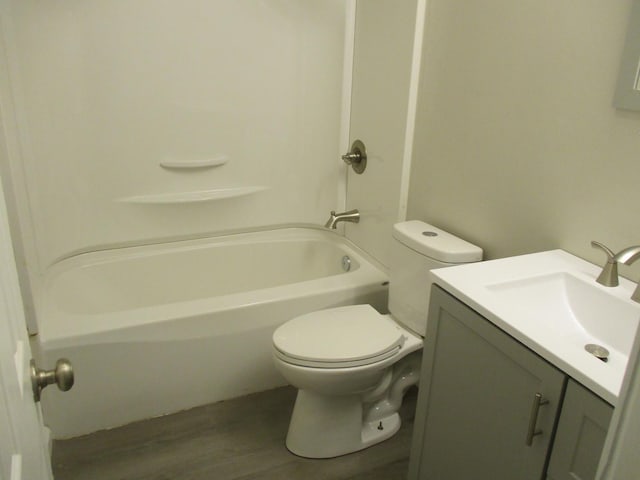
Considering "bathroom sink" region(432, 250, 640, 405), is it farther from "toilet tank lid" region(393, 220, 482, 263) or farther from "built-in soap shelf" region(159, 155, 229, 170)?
"built-in soap shelf" region(159, 155, 229, 170)

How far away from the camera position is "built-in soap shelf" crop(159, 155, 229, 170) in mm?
2345

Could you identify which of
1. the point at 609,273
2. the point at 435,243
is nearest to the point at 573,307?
the point at 609,273

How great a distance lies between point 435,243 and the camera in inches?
67.3

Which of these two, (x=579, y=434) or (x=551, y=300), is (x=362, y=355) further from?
(x=579, y=434)

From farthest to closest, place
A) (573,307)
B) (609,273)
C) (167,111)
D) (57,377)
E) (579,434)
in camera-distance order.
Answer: (167,111) → (573,307) → (609,273) → (579,434) → (57,377)

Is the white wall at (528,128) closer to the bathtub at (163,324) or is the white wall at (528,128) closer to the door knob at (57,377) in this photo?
the bathtub at (163,324)

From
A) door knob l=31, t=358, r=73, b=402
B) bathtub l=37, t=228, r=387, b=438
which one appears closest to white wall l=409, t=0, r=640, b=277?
bathtub l=37, t=228, r=387, b=438

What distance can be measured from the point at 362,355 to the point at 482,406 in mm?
516

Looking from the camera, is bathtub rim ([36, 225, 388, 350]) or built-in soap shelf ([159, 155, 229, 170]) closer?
bathtub rim ([36, 225, 388, 350])

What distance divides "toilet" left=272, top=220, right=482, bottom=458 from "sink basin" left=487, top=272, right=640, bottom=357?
37 centimetres

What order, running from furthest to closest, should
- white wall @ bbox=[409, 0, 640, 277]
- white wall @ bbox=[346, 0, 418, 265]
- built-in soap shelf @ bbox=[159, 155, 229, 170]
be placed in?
built-in soap shelf @ bbox=[159, 155, 229, 170] < white wall @ bbox=[346, 0, 418, 265] < white wall @ bbox=[409, 0, 640, 277]

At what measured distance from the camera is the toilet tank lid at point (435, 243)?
5.43 feet

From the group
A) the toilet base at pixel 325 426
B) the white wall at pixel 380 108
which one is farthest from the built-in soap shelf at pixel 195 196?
the toilet base at pixel 325 426

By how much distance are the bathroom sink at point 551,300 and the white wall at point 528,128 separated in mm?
109
